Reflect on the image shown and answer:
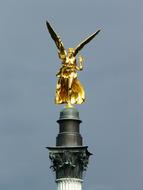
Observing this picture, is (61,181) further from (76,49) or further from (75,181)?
(76,49)

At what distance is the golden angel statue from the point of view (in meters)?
59.1

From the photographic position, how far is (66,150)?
2234 inches

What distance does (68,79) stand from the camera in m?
59.2

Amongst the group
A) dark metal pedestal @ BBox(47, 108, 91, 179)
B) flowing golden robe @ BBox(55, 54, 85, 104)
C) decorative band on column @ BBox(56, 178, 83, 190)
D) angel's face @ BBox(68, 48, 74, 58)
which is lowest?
decorative band on column @ BBox(56, 178, 83, 190)

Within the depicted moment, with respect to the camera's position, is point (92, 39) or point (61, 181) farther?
point (92, 39)

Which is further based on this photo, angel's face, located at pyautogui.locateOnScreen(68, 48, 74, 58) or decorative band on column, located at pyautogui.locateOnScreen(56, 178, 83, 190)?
angel's face, located at pyautogui.locateOnScreen(68, 48, 74, 58)

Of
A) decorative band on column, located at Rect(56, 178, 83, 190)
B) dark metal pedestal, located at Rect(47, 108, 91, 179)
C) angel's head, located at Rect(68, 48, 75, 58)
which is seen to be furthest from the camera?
angel's head, located at Rect(68, 48, 75, 58)

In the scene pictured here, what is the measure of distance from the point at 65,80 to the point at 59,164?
5.50m

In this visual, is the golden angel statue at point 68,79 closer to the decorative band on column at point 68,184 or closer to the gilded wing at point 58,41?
the gilded wing at point 58,41

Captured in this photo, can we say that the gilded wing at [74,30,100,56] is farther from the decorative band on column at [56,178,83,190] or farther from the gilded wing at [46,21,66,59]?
the decorative band on column at [56,178,83,190]

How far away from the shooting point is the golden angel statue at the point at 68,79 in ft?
194

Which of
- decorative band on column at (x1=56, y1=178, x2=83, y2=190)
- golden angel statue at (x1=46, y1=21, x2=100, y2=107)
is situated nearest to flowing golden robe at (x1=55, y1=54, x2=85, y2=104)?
golden angel statue at (x1=46, y1=21, x2=100, y2=107)

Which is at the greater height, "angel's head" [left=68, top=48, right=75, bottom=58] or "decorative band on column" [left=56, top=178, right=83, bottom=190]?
"angel's head" [left=68, top=48, right=75, bottom=58]

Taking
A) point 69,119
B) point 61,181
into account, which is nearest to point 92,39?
point 69,119
